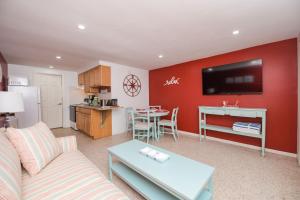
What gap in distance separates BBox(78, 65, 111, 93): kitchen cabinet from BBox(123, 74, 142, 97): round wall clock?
596 mm

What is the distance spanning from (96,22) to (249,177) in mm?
3046

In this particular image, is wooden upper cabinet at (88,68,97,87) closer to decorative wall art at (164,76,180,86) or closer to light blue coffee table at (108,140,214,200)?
decorative wall art at (164,76,180,86)

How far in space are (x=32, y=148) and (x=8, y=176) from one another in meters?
0.46

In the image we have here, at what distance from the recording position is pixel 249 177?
6.13 ft

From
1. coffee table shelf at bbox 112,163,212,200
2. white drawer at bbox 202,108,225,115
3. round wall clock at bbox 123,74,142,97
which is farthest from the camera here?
round wall clock at bbox 123,74,142,97

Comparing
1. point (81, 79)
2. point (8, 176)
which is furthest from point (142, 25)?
point (81, 79)

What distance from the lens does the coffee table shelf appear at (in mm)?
1323

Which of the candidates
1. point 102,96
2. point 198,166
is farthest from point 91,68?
point 198,166

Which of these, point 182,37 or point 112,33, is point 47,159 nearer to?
point 112,33

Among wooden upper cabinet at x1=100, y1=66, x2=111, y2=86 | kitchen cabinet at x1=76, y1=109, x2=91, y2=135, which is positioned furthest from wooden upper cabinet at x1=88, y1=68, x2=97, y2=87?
kitchen cabinet at x1=76, y1=109, x2=91, y2=135

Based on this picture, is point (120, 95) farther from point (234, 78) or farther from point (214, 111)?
point (234, 78)

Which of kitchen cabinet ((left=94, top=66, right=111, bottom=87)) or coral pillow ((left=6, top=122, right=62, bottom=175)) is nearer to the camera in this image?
coral pillow ((left=6, top=122, right=62, bottom=175))

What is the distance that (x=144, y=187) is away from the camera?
1.46 metres

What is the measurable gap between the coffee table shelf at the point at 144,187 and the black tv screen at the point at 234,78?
8.12 feet
